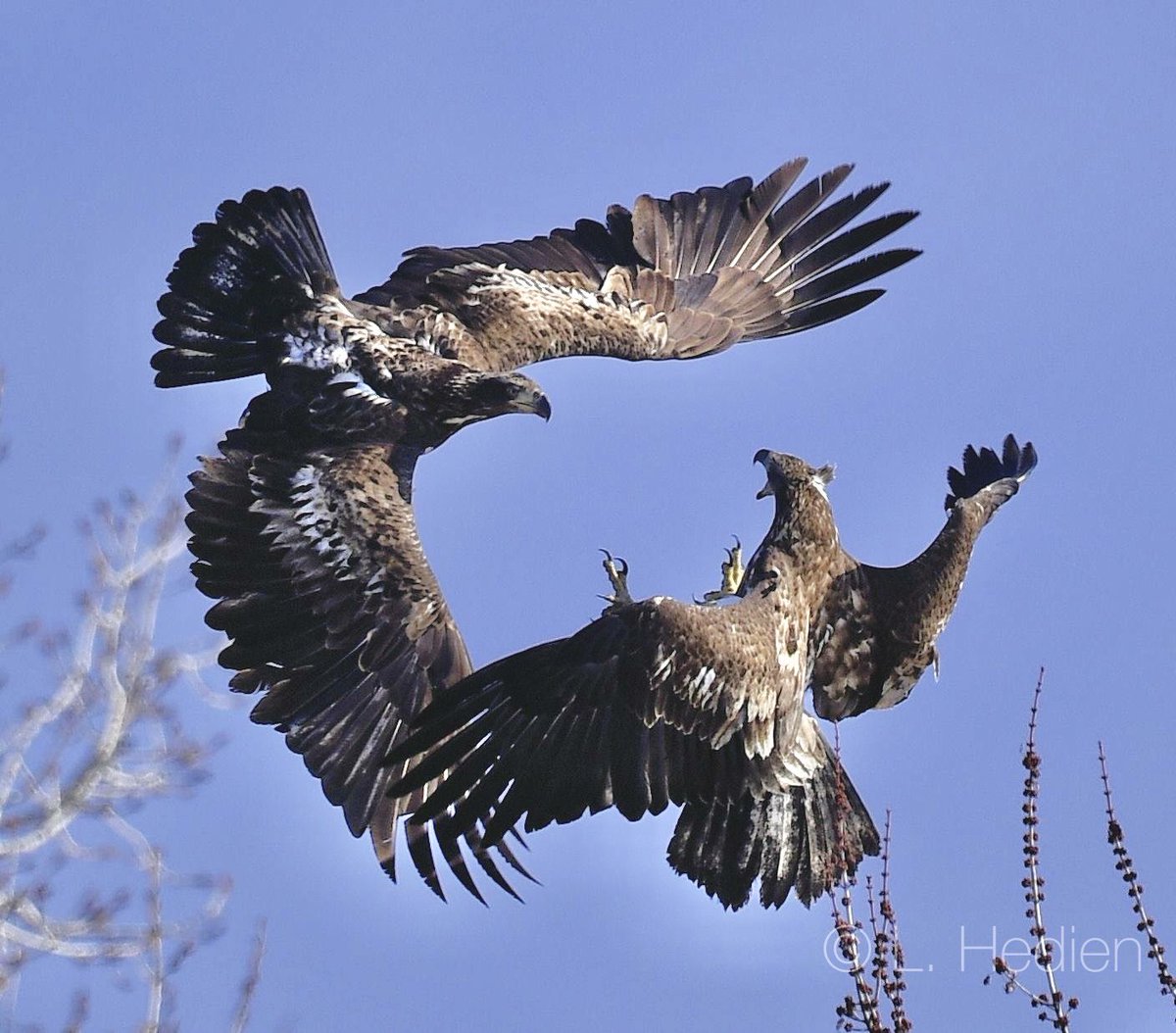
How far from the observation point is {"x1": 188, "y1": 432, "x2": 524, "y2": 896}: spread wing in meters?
9.66

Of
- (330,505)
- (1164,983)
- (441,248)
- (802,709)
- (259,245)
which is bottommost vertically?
(1164,983)

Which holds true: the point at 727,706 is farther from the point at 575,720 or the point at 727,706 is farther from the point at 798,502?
the point at 798,502

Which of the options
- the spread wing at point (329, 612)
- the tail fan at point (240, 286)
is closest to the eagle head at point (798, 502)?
the spread wing at point (329, 612)

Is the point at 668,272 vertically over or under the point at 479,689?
over

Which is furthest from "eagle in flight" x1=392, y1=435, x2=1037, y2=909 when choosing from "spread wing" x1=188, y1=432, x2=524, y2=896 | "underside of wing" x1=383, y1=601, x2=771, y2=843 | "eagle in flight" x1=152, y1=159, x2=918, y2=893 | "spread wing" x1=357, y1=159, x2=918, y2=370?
"spread wing" x1=357, y1=159, x2=918, y2=370

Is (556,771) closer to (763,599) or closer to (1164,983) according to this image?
(763,599)

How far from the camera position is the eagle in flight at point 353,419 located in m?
9.72

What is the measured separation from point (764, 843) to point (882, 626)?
3.24ft

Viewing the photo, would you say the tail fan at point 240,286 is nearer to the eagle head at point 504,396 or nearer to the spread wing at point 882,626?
the eagle head at point 504,396

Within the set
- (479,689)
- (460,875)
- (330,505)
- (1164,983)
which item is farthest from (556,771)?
(1164,983)

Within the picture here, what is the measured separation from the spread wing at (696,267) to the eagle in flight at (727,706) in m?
1.86

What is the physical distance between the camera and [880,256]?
1205 cm

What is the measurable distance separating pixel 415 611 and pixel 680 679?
1715 mm

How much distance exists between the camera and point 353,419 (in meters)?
10.1
